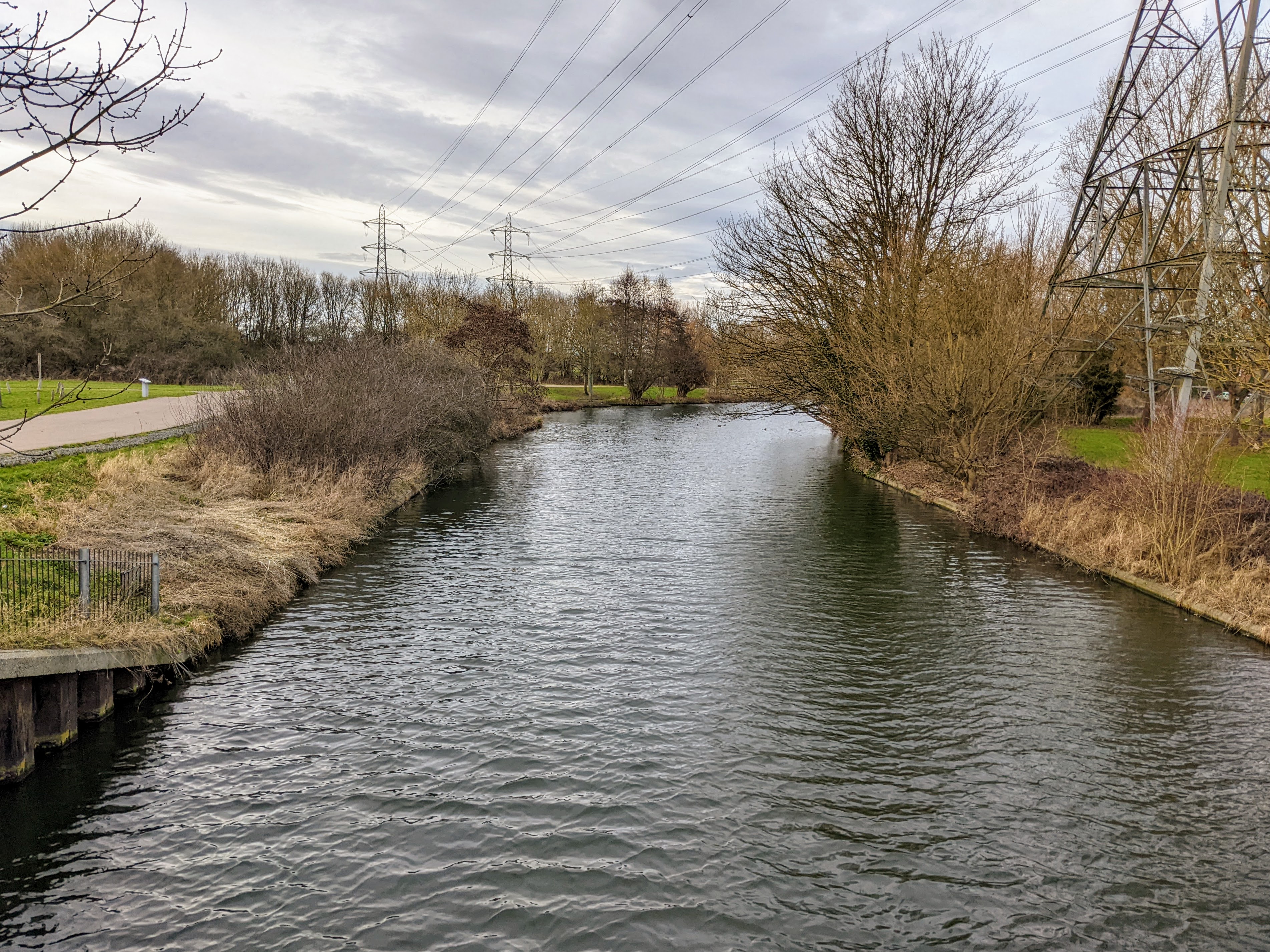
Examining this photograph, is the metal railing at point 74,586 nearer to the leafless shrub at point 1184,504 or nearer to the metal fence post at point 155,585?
the metal fence post at point 155,585

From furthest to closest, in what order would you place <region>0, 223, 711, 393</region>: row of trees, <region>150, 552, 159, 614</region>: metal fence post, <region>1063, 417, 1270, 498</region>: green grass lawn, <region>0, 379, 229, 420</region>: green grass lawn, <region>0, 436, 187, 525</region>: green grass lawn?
<region>0, 223, 711, 393</region>: row of trees, <region>0, 379, 229, 420</region>: green grass lawn, <region>1063, 417, 1270, 498</region>: green grass lawn, <region>0, 436, 187, 525</region>: green grass lawn, <region>150, 552, 159, 614</region>: metal fence post

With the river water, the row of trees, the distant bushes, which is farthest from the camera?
the row of trees

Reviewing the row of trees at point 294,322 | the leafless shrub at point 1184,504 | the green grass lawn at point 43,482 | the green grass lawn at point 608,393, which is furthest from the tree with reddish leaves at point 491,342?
the leafless shrub at point 1184,504

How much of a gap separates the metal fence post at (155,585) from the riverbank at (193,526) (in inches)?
5.9

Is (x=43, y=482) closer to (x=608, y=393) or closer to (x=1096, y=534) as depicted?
(x=1096, y=534)

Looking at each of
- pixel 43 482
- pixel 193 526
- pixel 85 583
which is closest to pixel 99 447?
pixel 43 482

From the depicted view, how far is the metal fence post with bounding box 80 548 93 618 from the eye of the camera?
33.3ft

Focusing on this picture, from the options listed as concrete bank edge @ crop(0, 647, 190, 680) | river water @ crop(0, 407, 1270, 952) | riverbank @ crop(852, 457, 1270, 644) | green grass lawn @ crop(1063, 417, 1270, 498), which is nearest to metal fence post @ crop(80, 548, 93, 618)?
concrete bank edge @ crop(0, 647, 190, 680)

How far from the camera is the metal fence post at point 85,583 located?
10.1 m

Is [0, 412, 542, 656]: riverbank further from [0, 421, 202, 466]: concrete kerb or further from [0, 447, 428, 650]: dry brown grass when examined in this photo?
[0, 421, 202, 466]: concrete kerb

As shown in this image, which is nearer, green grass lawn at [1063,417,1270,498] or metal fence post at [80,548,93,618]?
metal fence post at [80,548,93,618]

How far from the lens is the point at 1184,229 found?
26.3m

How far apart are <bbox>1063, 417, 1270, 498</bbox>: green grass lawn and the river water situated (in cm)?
326

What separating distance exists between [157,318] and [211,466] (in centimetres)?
3612
